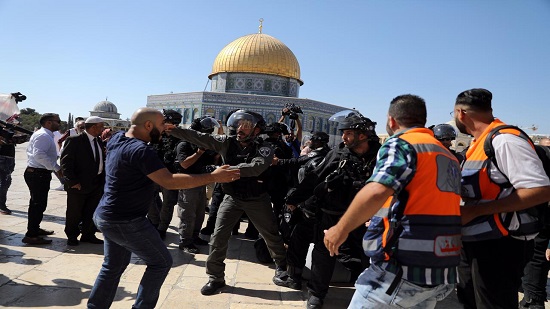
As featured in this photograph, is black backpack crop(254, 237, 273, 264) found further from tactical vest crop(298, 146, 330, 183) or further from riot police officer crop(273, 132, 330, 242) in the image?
tactical vest crop(298, 146, 330, 183)

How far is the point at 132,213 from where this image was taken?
9.04ft

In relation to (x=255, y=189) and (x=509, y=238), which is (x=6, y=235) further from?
(x=509, y=238)

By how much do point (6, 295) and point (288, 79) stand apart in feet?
130

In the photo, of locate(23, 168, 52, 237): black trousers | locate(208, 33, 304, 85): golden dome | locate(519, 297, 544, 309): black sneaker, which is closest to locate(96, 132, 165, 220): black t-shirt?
locate(23, 168, 52, 237): black trousers

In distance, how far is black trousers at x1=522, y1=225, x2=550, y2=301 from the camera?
149 inches

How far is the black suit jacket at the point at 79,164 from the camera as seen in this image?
5133 millimetres

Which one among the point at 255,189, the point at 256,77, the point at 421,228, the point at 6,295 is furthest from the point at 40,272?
the point at 256,77

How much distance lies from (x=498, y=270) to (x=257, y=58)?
3955 cm

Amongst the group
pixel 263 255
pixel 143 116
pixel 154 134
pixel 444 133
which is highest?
pixel 444 133

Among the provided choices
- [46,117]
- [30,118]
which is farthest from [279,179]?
[30,118]

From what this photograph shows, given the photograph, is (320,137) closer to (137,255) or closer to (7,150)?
(137,255)

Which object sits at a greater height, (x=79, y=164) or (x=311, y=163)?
(x=311, y=163)

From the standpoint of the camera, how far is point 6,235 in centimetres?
545

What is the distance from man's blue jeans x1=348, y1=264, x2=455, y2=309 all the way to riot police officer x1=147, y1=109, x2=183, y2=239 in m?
4.15
